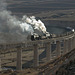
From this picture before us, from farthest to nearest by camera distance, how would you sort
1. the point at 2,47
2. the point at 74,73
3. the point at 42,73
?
the point at 2,47, the point at 42,73, the point at 74,73

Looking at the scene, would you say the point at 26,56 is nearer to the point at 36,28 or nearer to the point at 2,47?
the point at 36,28

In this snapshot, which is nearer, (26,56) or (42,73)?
(42,73)

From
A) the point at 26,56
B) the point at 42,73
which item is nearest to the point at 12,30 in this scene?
the point at 26,56

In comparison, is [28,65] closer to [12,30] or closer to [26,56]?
[26,56]

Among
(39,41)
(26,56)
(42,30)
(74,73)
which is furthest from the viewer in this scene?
(26,56)

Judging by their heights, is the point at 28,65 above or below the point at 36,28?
below

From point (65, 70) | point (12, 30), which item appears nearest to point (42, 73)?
point (65, 70)

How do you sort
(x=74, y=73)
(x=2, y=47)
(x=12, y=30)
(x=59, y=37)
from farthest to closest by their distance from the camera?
1. (x=12, y=30)
2. (x=59, y=37)
3. (x=2, y=47)
4. (x=74, y=73)

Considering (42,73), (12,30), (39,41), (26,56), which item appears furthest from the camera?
(12,30)

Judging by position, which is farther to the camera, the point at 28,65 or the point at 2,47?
the point at 28,65
